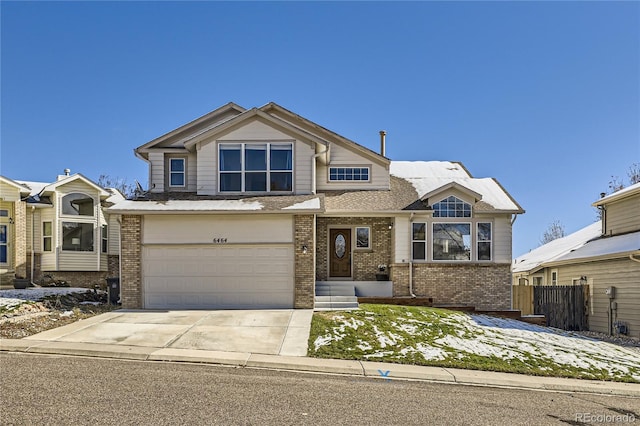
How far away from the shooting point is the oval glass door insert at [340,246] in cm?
1978

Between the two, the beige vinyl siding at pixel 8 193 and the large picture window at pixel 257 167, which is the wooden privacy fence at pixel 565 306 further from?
the beige vinyl siding at pixel 8 193

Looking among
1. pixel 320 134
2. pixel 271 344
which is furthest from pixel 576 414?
pixel 320 134

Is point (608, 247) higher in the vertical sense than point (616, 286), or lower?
higher

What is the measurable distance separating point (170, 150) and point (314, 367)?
11702 mm

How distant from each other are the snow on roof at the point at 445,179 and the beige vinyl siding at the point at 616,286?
411 centimetres

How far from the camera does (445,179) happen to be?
2216 centimetres

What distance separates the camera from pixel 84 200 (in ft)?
82.4

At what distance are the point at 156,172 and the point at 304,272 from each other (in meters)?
7.14

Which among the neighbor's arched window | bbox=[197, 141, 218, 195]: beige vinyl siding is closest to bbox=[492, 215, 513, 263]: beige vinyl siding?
A: bbox=[197, 141, 218, 195]: beige vinyl siding

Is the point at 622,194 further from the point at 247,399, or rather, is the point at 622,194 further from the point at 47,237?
the point at 47,237

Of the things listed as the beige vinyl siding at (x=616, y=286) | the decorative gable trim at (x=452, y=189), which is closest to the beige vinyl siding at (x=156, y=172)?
the decorative gable trim at (x=452, y=189)

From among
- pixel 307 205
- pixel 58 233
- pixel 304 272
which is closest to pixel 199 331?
pixel 304 272

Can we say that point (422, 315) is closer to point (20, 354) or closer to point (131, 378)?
point (131, 378)

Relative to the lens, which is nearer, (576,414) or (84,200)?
(576,414)
